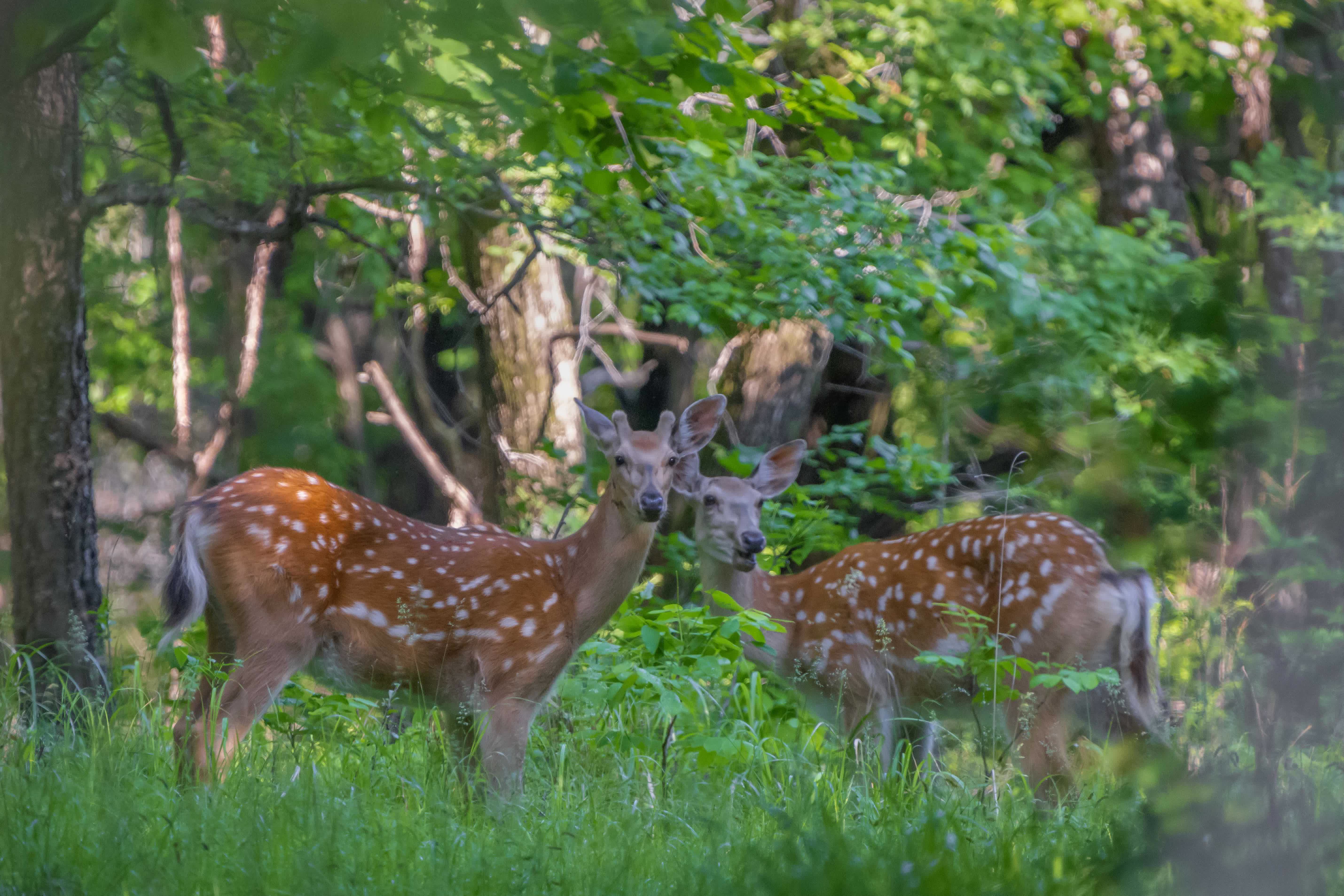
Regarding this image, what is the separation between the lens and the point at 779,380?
9.43 metres

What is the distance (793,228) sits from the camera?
7055 millimetres

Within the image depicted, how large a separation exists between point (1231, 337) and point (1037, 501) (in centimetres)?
634

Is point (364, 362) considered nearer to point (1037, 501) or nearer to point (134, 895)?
point (1037, 501)

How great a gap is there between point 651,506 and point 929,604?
1757mm

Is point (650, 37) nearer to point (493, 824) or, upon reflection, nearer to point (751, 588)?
point (493, 824)

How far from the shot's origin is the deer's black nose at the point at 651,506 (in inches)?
214

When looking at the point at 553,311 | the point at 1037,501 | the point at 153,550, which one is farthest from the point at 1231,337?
the point at 153,550

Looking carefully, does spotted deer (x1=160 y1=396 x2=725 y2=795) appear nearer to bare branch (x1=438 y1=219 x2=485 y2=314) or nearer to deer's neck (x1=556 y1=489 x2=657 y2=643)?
deer's neck (x1=556 y1=489 x2=657 y2=643)

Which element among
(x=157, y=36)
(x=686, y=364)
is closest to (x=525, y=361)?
(x=686, y=364)

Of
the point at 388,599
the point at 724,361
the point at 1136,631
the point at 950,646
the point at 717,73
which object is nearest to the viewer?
the point at 717,73

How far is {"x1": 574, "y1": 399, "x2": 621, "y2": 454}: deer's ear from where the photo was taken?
595 centimetres

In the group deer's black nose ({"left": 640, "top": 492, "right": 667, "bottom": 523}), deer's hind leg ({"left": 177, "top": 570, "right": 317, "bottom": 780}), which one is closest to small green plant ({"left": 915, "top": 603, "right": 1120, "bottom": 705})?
deer's black nose ({"left": 640, "top": 492, "right": 667, "bottom": 523})

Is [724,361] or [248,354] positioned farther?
[248,354]

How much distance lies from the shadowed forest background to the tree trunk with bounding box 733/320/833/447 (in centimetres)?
3
